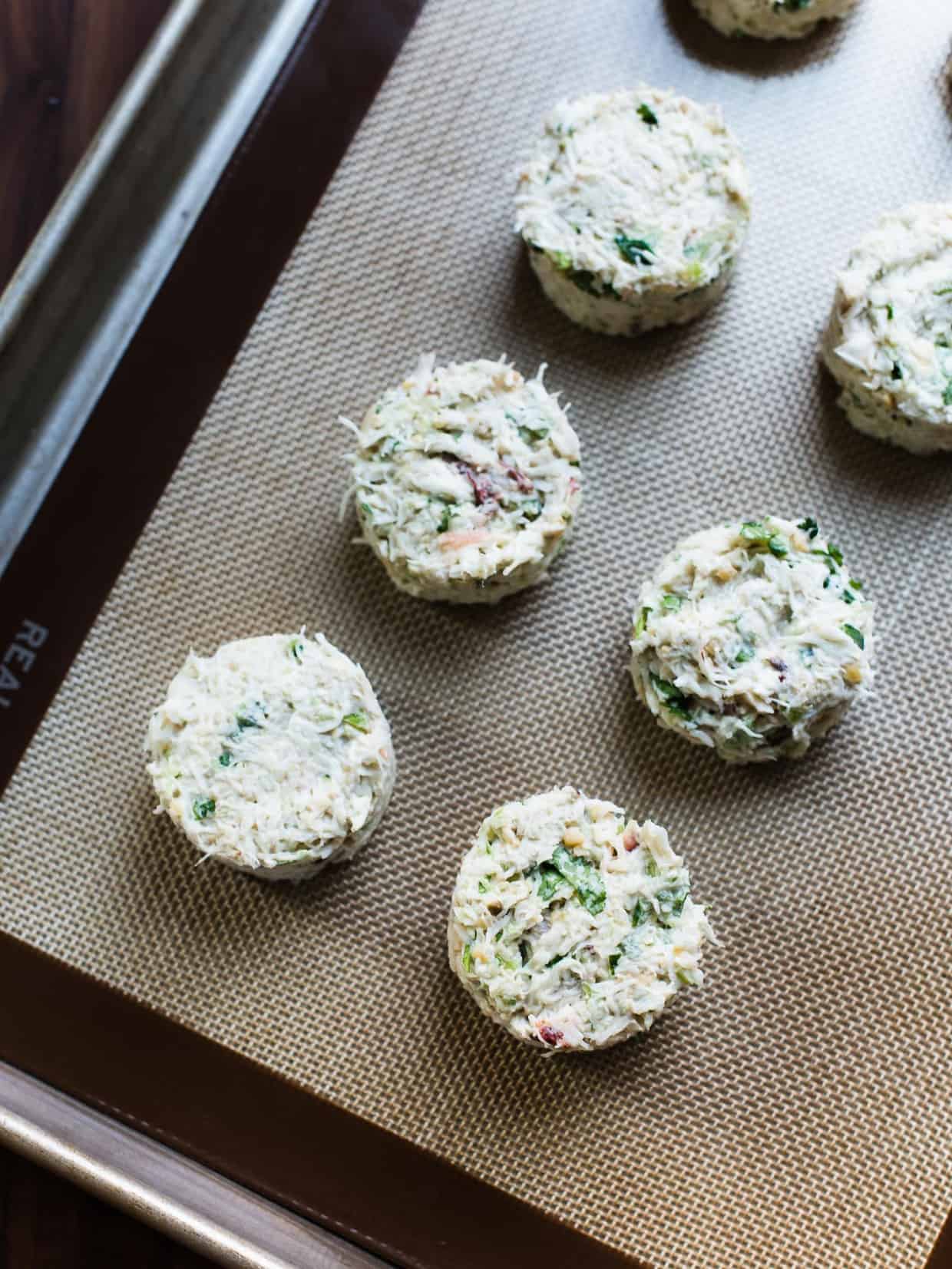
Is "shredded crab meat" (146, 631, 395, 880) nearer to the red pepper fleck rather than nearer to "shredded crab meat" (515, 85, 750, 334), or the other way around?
the red pepper fleck

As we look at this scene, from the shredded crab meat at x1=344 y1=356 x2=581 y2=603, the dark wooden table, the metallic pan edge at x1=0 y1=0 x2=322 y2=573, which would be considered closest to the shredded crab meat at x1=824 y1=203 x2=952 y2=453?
the shredded crab meat at x1=344 y1=356 x2=581 y2=603

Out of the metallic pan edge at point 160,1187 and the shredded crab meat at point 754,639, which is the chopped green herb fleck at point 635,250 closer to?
the shredded crab meat at point 754,639

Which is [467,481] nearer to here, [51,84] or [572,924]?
[572,924]

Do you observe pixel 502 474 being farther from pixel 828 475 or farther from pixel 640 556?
pixel 828 475

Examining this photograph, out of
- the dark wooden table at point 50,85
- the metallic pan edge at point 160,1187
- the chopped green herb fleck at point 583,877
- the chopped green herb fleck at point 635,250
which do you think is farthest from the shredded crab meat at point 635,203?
the metallic pan edge at point 160,1187

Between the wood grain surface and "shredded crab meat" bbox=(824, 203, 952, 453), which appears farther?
the wood grain surface

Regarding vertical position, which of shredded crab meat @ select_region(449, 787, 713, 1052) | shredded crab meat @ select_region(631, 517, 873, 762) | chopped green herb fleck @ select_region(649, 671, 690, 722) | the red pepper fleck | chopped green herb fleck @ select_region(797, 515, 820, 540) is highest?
chopped green herb fleck @ select_region(797, 515, 820, 540)

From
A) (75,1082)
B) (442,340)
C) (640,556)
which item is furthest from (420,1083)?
(442,340)
